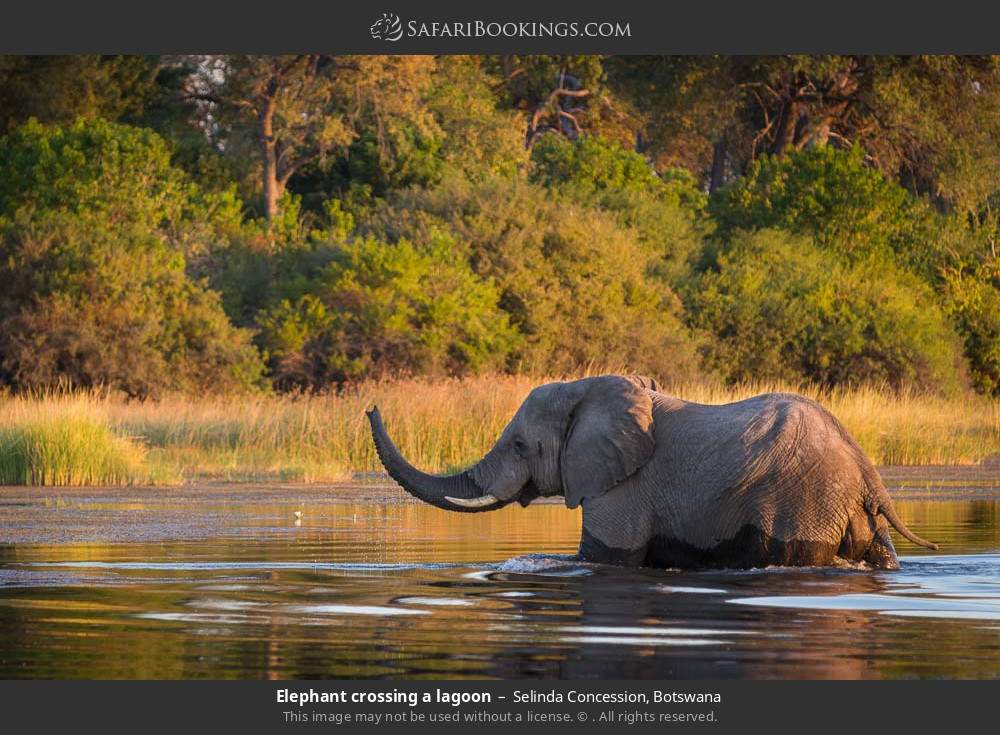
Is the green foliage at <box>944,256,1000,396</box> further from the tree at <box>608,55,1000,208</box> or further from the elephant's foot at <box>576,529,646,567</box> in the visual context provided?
the elephant's foot at <box>576,529,646,567</box>

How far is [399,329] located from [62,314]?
5581 millimetres

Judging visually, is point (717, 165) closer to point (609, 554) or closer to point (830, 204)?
point (830, 204)

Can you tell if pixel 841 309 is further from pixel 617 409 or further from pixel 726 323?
pixel 617 409

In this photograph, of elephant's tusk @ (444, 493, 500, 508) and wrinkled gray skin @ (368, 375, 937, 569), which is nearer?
wrinkled gray skin @ (368, 375, 937, 569)

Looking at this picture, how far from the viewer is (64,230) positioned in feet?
113

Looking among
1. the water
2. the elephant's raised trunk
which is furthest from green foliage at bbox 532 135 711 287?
the elephant's raised trunk

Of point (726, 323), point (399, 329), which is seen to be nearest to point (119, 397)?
point (399, 329)

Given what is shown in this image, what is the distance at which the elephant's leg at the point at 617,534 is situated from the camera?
482 inches

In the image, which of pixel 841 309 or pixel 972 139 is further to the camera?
pixel 972 139

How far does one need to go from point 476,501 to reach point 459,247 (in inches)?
963

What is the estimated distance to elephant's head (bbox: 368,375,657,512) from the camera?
12.3 metres

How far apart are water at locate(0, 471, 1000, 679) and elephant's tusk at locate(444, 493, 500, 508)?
360 mm

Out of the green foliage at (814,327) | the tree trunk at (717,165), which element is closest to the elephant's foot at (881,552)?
the green foliage at (814,327)

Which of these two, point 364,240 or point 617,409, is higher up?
point 364,240
